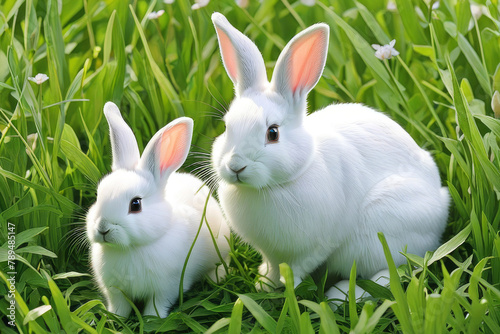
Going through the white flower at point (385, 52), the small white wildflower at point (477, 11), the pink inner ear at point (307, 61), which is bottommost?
the white flower at point (385, 52)

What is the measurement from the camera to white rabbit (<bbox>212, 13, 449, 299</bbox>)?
3.15 meters

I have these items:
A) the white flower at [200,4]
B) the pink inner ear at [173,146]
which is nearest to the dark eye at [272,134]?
the pink inner ear at [173,146]

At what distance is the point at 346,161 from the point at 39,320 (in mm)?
1760

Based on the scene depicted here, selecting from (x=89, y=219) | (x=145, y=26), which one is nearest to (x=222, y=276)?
(x=89, y=219)

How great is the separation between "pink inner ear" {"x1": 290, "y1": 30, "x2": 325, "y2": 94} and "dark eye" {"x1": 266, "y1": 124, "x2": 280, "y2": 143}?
0.24 meters

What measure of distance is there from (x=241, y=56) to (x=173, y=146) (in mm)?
606

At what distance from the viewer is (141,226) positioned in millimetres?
3258

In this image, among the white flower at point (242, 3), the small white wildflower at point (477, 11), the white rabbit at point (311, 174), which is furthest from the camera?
the white flower at point (242, 3)

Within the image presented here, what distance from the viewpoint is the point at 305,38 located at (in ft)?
10.4

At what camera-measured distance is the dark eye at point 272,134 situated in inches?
124

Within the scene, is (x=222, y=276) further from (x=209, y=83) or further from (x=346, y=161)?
(x=209, y=83)

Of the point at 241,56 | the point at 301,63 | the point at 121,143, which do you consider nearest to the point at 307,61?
the point at 301,63

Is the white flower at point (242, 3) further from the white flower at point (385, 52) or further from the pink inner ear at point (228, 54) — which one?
the pink inner ear at point (228, 54)

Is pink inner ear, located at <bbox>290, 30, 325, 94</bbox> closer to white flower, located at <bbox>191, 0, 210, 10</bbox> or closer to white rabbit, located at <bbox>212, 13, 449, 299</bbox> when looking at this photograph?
white rabbit, located at <bbox>212, 13, 449, 299</bbox>
